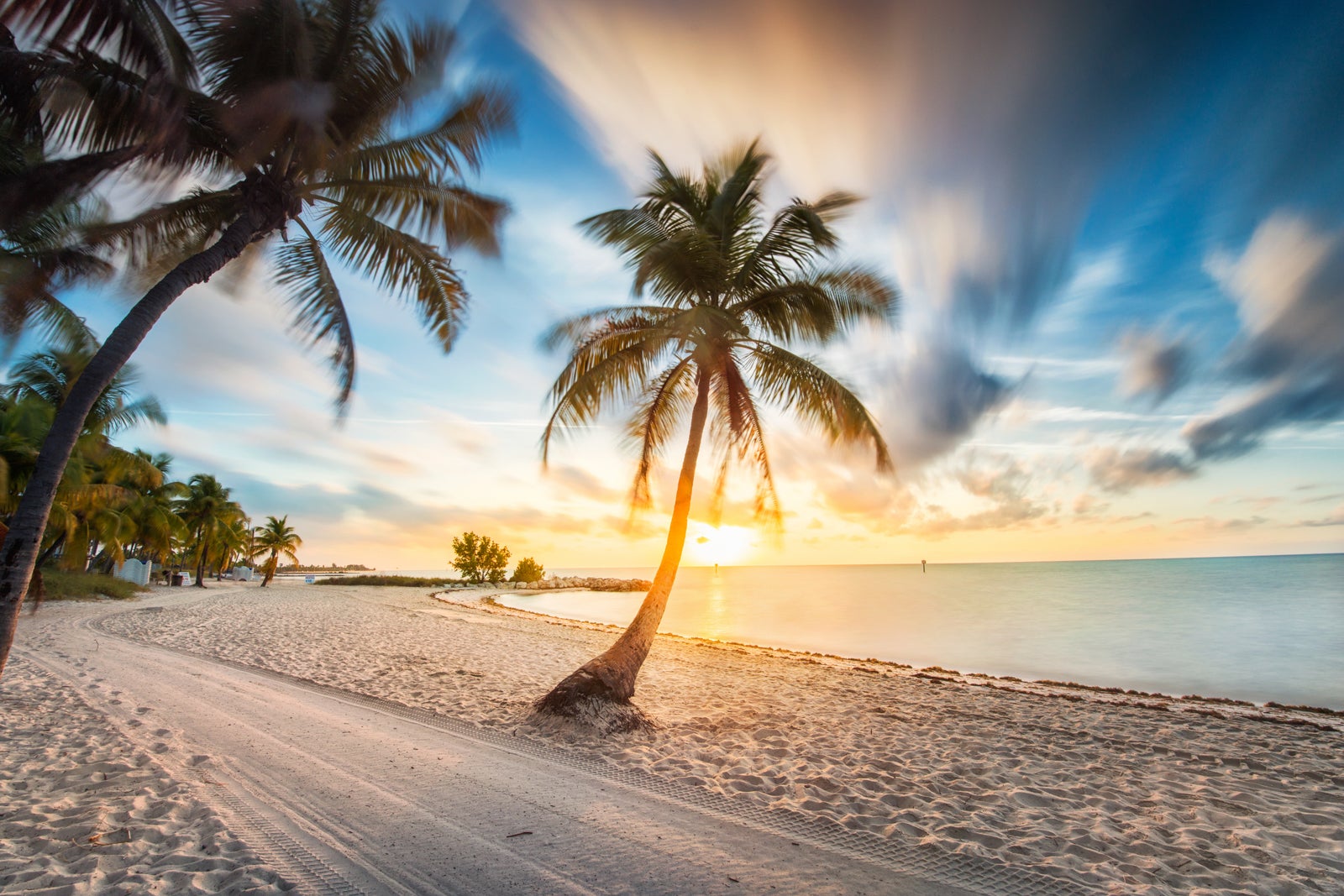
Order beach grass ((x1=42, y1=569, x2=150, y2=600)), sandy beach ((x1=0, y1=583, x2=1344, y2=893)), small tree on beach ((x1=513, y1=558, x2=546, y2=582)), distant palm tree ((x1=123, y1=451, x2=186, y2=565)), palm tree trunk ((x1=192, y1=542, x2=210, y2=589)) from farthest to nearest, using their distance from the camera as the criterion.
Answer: small tree on beach ((x1=513, y1=558, x2=546, y2=582)) < palm tree trunk ((x1=192, y1=542, x2=210, y2=589)) < distant palm tree ((x1=123, y1=451, x2=186, y2=565)) < beach grass ((x1=42, y1=569, x2=150, y2=600)) < sandy beach ((x1=0, y1=583, x2=1344, y2=893))

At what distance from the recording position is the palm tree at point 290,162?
191 inches

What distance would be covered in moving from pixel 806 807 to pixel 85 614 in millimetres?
21181

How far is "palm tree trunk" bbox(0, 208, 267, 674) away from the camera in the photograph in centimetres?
400

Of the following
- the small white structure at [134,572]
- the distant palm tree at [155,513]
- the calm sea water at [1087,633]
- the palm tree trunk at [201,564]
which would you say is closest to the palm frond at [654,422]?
the calm sea water at [1087,633]

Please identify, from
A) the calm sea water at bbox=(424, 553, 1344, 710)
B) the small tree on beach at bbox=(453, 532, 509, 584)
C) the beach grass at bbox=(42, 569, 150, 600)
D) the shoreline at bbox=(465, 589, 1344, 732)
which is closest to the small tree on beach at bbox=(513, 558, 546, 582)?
the small tree on beach at bbox=(453, 532, 509, 584)

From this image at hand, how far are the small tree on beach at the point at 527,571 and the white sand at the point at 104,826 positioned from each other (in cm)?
5557

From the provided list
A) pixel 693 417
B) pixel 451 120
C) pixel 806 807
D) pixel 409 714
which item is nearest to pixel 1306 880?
pixel 806 807

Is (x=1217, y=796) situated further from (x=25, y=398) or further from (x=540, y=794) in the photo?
(x=25, y=398)

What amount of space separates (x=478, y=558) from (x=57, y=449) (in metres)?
53.6

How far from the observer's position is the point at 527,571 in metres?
59.8

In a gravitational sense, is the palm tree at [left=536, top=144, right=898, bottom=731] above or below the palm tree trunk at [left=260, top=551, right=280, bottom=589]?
above

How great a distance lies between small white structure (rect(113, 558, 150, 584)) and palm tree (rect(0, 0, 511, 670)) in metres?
35.5

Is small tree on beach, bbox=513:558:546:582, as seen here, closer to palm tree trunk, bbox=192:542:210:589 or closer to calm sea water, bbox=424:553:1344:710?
calm sea water, bbox=424:553:1344:710

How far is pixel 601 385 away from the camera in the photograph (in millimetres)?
8758
